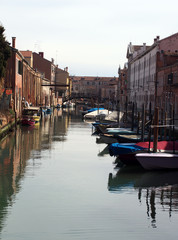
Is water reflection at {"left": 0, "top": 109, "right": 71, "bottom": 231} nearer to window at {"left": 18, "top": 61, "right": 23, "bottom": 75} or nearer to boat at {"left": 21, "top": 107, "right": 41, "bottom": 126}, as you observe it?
boat at {"left": 21, "top": 107, "right": 41, "bottom": 126}

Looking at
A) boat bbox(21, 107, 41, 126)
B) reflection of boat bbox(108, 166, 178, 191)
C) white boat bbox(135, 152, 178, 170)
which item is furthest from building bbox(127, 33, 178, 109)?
reflection of boat bbox(108, 166, 178, 191)

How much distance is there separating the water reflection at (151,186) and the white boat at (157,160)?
30cm


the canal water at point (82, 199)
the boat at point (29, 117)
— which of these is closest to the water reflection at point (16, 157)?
the canal water at point (82, 199)

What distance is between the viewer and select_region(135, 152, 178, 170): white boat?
2059cm

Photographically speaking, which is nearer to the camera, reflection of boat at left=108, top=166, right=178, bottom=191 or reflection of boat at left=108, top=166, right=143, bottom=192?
reflection of boat at left=108, top=166, right=143, bottom=192

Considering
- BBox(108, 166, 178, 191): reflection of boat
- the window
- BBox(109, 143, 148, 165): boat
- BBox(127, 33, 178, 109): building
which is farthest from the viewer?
BBox(127, 33, 178, 109): building

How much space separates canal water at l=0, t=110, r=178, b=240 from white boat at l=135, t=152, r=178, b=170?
1.19 ft

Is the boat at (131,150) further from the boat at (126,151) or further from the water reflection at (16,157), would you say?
the water reflection at (16,157)

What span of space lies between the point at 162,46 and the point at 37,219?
48.6 metres

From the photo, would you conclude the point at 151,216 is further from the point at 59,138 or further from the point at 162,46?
the point at 162,46

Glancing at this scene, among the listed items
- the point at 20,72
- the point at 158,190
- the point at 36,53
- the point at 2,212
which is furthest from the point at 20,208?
the point at 36,53

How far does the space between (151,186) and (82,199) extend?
407 centimetres

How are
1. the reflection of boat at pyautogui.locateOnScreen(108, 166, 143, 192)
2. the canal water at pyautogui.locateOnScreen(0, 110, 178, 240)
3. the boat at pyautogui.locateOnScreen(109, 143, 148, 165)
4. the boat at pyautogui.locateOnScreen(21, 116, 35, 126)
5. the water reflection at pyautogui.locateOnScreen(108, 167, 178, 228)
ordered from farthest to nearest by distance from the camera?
the boat at pyautogui.locateOnScreen(21, 116, 35, 126) < the boat at pyautogui.locateOnScreen(109, 143, 148, 165) < the reflection of boat at pyautogui.locateOnScreen(108, 166, 143, 192) < the water reflection at pyautogui.locateOnScreen(108, 167, 178, 228) < the canal water at pyautogui.locateOnScreen(0, 110, 178, 240)

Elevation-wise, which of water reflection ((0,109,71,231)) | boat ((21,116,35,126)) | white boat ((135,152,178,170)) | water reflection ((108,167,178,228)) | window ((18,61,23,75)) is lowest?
water reflection ((108,167,178,228))
